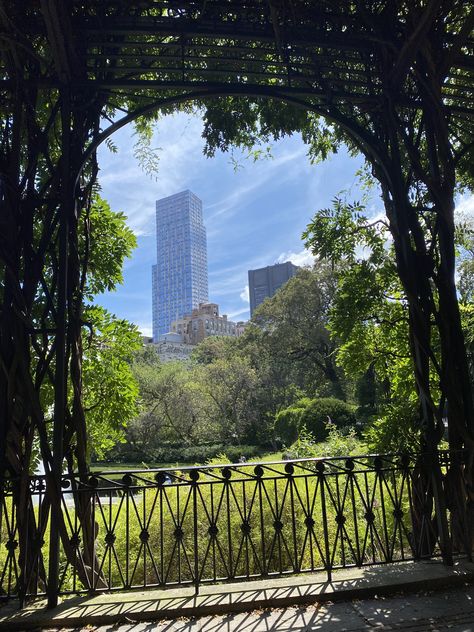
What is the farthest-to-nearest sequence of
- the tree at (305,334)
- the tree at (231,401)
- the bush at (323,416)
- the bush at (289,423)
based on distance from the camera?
the tree at (305,334)
the tree at (231,401)
the bush at (289,423)
the bush at (323,416)

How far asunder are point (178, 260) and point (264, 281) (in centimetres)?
2171

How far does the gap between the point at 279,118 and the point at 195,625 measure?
4692mm

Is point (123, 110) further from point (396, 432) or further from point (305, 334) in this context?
point (305, 334)

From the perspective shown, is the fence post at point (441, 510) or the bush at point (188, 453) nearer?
the fence post at point (441, 510)

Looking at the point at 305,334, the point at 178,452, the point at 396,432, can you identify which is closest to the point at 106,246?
the point at 396,432

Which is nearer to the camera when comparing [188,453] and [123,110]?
[123,110]

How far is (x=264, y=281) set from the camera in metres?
53.5

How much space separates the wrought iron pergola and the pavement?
0.93ft

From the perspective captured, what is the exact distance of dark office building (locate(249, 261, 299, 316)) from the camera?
50625mm

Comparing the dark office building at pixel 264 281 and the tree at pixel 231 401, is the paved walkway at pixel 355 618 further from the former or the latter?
the dark office building at pixel 264 281

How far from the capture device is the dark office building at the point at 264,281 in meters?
50.6

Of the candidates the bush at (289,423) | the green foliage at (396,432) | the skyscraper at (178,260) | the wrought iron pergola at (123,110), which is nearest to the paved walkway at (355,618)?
the wrought iron pergola at (123,110)

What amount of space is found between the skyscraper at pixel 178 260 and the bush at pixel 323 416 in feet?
63.0

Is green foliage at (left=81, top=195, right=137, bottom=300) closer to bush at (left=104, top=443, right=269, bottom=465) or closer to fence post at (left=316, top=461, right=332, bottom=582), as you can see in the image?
fence post at (left=316, top=461, right=332, bottom=582)
